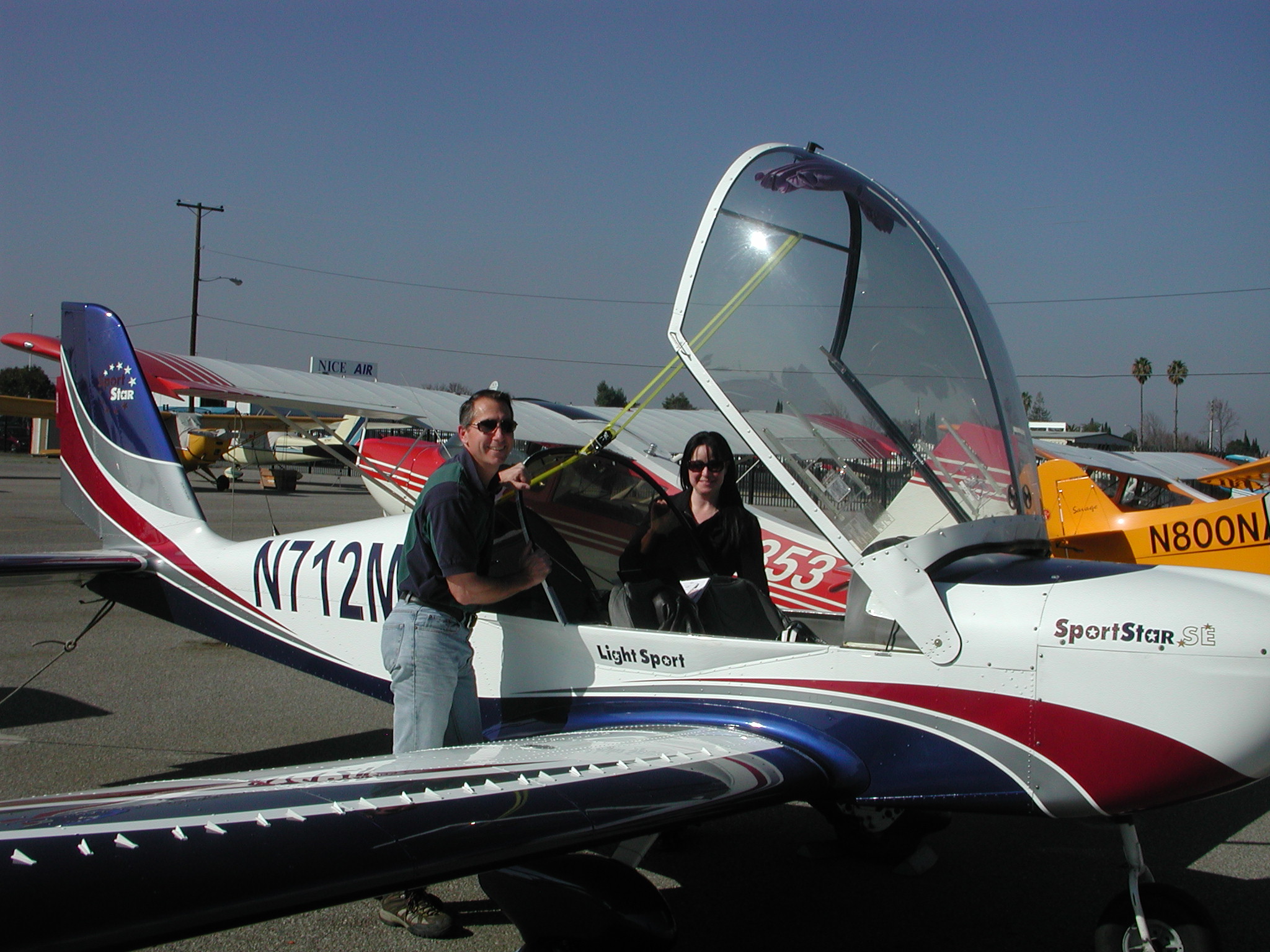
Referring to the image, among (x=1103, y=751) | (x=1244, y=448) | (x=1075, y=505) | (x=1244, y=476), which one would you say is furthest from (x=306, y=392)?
(x=1244, y=448)

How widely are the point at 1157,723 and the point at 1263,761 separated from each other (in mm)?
279

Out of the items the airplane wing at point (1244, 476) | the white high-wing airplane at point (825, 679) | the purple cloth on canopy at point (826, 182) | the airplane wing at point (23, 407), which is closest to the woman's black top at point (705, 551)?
the white high-wing airplane at point (825, 679)

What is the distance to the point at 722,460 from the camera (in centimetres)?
404

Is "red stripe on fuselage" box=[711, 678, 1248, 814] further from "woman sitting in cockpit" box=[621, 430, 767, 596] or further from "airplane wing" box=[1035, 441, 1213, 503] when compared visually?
"airplane wing" box=[1035, 441, 1213, 503]

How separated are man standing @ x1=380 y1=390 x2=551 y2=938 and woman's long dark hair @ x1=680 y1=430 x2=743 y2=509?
1140 mm

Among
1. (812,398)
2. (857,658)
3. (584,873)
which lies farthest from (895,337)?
(584,873)

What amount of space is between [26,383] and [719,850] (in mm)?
75622

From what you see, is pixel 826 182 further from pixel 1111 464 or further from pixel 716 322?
pixel 1111 464

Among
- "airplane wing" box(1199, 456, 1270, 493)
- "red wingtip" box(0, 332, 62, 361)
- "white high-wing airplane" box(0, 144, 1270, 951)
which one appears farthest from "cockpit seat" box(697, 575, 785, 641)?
"airplane wing" box(1199, 456, 1270, 493)

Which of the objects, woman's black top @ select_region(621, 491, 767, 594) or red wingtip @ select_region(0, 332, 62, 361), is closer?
woman's black top @ select_region(621, 491, 767, 594)

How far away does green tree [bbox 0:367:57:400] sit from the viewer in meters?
64.2

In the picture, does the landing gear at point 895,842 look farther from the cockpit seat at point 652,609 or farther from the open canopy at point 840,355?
the open canopy at point 840,355

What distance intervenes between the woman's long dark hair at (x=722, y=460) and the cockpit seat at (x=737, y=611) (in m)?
0.59

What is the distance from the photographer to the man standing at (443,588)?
290 cm
